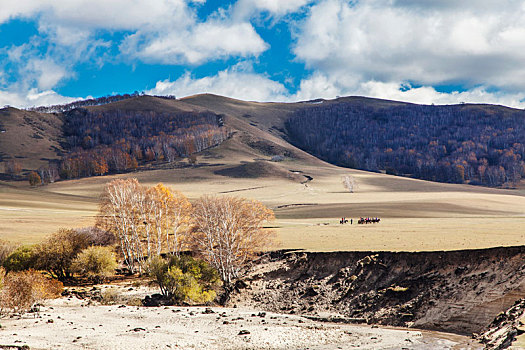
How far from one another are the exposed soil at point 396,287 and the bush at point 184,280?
3235 millimetres

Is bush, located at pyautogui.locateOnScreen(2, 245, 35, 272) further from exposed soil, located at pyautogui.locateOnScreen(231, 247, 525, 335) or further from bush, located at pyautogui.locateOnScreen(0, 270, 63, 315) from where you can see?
exposed soil, located at pyautogui.locateOnScreen(231, 247, 525, 335)

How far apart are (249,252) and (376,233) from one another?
19578mm

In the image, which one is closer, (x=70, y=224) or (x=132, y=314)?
(x=132, y=314)

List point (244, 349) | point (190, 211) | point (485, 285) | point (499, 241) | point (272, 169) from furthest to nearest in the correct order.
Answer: point (272, 169), point (190, 211), point (499, 241), point (485, 285), point (244, 349)

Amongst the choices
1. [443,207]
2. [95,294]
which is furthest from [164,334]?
[443,207]

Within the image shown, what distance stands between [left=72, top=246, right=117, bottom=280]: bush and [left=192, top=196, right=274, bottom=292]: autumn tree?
10.7 metres

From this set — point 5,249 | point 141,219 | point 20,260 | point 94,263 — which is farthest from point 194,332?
point 5,249

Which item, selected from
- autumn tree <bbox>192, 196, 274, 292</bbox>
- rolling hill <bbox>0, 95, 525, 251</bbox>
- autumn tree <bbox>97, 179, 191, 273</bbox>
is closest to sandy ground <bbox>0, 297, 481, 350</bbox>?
autumn tree <bbox>192, 196, 274, 292</bbox>

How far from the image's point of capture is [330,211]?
10412cm

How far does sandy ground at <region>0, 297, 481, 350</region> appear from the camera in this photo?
29.9m

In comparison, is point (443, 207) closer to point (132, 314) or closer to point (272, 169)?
point (132, 314)

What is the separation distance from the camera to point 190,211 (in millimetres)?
61281

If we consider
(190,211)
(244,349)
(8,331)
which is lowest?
(244,349)

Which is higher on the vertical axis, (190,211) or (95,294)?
(190,211)
